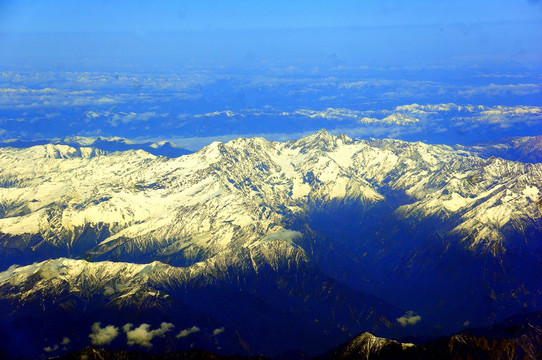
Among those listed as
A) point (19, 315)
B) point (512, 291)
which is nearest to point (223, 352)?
point (19, 315)

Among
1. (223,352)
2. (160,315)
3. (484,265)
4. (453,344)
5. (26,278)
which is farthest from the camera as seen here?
(484,265)

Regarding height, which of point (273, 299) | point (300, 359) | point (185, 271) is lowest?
point (300, 359)

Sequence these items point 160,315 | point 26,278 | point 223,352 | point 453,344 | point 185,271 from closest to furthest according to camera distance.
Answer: point 453,344 → point 223,352 → point 160,315 → point 26,278 → point 185,271

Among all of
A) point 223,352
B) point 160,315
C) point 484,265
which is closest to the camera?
point 223,352

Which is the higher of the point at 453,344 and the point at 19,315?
the point at 19,315

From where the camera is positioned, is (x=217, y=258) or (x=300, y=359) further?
(x=217, y=258)

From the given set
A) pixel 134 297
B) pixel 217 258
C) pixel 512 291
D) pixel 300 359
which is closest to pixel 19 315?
pixel 134 297

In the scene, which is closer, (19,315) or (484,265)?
(19,315)

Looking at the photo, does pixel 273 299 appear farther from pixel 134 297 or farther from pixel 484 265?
pixel 484 265

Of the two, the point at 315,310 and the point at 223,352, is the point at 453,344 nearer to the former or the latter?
the point at 223,352
